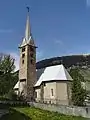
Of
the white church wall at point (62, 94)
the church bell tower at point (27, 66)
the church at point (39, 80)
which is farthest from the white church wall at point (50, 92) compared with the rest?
the church bell tower at point (27, 66)

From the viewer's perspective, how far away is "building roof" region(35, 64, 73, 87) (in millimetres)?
62178

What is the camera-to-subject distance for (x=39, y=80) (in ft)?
222

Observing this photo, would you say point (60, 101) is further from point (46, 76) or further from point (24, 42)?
point (24, 42)

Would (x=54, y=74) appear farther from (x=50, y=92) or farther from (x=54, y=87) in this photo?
(x=50, y=92)

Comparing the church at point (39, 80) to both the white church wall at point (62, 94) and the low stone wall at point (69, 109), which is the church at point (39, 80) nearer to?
the white church wall at point (62, 94)

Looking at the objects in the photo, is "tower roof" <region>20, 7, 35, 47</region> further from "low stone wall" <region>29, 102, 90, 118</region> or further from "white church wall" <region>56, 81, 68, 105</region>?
"low stone wall" <region>29, 102, 90, 118</region>

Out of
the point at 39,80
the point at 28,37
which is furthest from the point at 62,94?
the point at 28,37

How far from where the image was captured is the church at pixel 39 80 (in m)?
61.0

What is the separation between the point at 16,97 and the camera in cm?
6912

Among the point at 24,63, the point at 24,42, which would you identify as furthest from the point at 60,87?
the point at 24,42

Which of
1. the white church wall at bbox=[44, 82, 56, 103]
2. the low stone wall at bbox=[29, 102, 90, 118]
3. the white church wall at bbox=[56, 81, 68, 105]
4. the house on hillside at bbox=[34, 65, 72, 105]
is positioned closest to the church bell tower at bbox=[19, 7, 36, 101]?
the house on hillside at bbox=[34, 65, 72, 105]

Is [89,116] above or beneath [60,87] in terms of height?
beneath

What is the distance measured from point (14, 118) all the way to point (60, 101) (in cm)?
2280

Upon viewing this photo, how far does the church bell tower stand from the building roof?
7.98 ft
